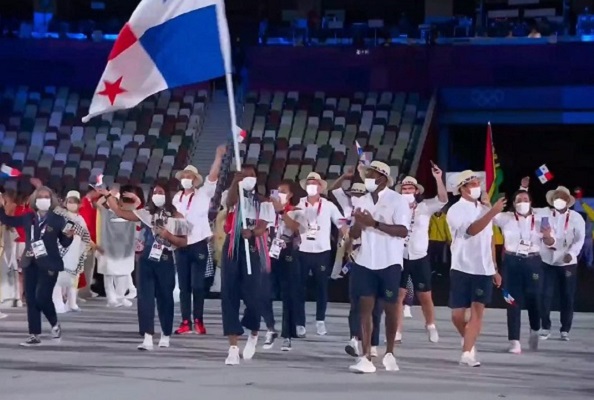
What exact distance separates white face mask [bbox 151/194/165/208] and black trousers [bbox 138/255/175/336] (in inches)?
18.3

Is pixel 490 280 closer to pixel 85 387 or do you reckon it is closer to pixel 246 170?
pixel 246 170

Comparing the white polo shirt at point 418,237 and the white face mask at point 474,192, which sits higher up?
the white face mask at point 474,192

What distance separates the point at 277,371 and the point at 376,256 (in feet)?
3.99

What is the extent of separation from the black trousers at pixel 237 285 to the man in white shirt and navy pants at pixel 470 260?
168cm

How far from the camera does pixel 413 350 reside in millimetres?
11180

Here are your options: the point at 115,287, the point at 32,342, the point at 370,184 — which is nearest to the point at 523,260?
the point at 370,184

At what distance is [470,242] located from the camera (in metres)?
10.1

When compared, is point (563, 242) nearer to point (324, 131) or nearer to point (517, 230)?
point (517, 230)

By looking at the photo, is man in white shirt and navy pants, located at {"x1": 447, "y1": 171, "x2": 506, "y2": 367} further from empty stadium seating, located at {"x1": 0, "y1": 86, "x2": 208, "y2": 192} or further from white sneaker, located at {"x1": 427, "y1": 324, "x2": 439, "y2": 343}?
empty stadium seating, located at {"x1": 0, "y1": 86, "x2": 208, "y2": 192}

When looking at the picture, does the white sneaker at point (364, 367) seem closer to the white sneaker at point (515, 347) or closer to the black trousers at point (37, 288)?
the white sneaker at point (515, 347)

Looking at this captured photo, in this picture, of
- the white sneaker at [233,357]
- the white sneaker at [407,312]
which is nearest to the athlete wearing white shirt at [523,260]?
the white sneaker at [233,357]

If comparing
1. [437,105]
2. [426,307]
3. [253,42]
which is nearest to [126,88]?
[426,307]

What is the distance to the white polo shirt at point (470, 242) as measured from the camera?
10047 mm

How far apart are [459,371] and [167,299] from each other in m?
2.94
